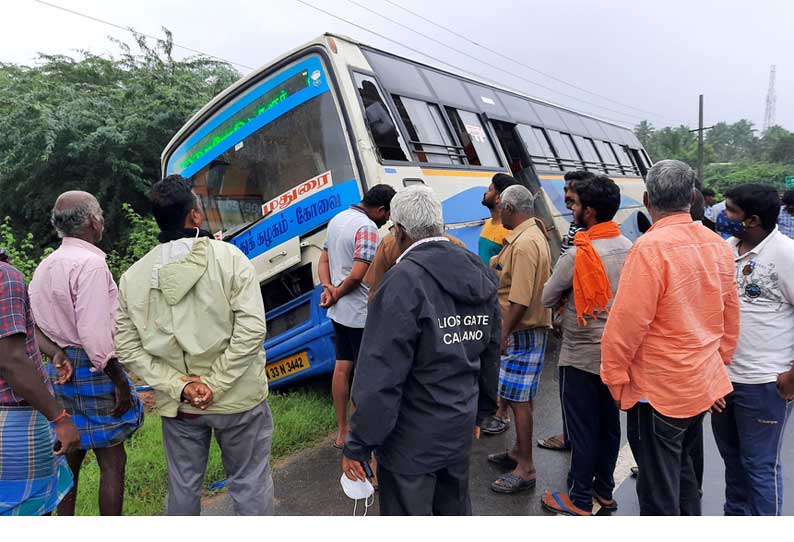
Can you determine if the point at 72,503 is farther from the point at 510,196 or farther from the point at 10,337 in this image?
the point at 510,196

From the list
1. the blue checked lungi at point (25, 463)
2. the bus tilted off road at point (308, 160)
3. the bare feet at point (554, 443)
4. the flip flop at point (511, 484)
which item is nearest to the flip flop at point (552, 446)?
the bare feet at point (554, 443)

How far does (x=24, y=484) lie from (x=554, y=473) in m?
3.01

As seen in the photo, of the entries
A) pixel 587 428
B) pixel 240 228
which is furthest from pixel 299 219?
pixel 587 428

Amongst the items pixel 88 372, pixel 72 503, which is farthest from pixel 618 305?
pixel 72 503

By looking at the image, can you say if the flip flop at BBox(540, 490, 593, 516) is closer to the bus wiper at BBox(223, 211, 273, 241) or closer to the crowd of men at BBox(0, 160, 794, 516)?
the crowd of men at BBox(0, 160, 794, 516)

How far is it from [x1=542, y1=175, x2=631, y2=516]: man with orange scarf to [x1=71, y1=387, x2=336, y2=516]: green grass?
2.01 meters

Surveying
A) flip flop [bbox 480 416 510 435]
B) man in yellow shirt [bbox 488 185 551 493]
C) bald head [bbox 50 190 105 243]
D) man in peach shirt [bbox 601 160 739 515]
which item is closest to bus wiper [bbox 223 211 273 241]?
bald head [bbox 50 190 105 243]

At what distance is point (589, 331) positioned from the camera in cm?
311

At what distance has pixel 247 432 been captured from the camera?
2.66 meters

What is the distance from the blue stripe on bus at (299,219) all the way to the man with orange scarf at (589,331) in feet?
6.37

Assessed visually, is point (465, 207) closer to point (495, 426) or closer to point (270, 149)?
point (270, 149)

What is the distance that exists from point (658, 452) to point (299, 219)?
3.26 metres

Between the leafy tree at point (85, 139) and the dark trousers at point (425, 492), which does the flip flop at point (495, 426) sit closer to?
the dark trousers at point (425, 492)

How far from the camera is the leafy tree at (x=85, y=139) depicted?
963 centimetres
